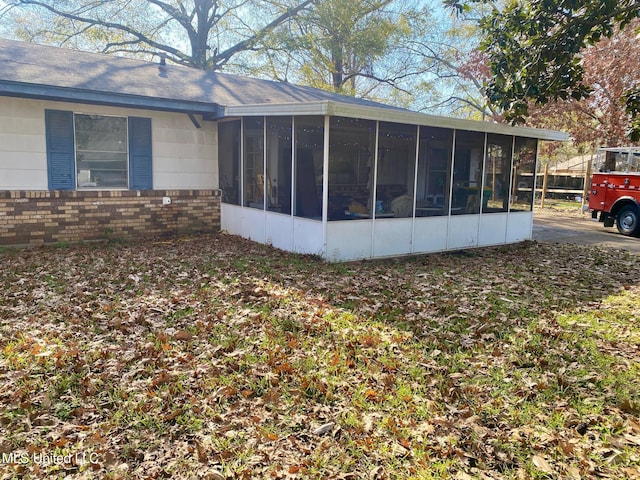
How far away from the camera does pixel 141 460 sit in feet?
9.84

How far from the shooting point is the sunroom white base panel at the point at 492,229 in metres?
10.6

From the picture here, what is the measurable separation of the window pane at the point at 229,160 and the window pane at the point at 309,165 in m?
2.18

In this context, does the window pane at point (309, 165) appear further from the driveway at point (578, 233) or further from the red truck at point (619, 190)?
the red truck at point (619, 190)

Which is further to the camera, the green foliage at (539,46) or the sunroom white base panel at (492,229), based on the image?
the sunroom white base panel at (492,229)

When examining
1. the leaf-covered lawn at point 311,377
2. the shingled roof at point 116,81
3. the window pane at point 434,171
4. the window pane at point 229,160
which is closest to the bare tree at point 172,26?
the shingled roof at point 116,81

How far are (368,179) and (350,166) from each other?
0.45 meters

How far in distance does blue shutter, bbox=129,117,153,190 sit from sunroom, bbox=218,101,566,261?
1615 millimetres

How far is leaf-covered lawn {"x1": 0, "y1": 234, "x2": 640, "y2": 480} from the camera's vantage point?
3041mm

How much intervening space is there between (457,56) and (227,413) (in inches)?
1012

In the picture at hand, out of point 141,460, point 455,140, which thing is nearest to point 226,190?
point 455,140

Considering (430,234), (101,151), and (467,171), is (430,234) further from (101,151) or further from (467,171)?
(101,151)

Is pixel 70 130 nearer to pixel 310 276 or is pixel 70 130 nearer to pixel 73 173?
pixel 73 173

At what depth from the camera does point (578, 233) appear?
13.5m

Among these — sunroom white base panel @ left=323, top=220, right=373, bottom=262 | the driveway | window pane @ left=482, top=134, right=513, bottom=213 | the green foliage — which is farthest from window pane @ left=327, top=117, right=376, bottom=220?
the driveway
